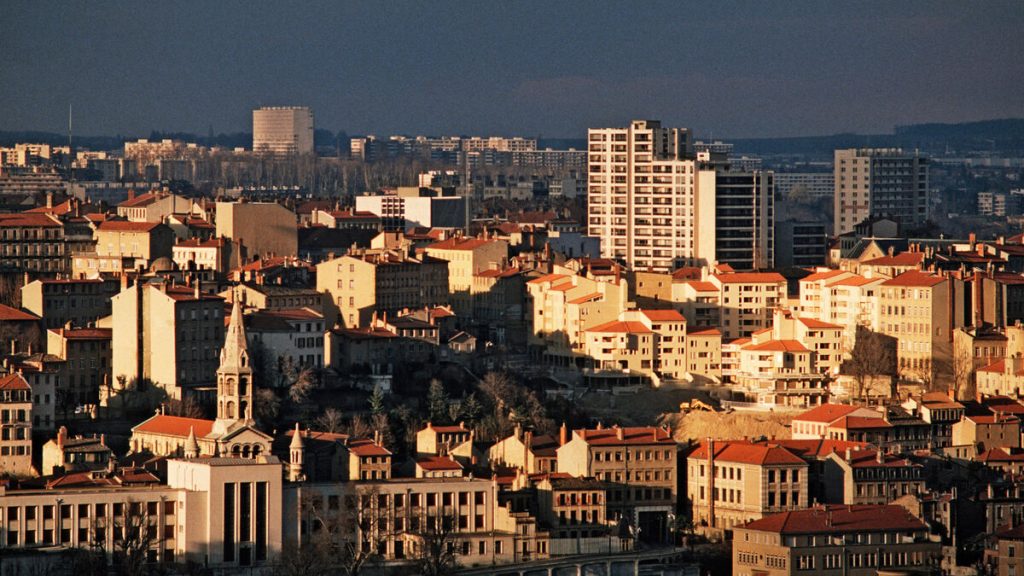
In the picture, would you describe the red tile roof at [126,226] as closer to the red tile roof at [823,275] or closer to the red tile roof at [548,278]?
the red tile roof at [548,278]

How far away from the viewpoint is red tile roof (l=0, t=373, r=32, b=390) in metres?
58.1

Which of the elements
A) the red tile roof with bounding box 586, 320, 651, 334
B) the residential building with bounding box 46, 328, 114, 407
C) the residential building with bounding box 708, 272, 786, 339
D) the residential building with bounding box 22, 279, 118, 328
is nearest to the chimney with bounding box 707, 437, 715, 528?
the residential building with bounding box 46, 328, 114, 407

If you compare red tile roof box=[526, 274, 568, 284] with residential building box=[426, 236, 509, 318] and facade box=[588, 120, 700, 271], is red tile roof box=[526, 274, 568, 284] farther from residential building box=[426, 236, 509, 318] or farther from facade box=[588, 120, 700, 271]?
facade box=[588, 120, 700, 271]

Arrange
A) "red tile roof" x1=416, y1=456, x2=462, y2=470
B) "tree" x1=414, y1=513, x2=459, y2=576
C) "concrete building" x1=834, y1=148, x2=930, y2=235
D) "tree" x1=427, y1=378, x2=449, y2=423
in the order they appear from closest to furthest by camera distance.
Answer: "tree" x1=414, y1=513, x2=459, y2=576
"red tile roof" x1=416, y1=456, x2=462, y2=470
"tree" x1=427, y1=378, x2=449, y2=423
"concrete building" x1=834, y1=148, x2=930, y2=235

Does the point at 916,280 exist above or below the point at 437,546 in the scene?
above

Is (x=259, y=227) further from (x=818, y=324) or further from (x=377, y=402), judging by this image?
(x=377, y=402)

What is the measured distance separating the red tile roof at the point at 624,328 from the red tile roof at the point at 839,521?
1874 centimetres

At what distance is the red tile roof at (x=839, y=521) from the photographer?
54406 mm

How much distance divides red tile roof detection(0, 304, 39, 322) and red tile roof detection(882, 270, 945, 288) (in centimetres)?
2223

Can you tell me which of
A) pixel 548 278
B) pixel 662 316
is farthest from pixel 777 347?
pixel 548 278

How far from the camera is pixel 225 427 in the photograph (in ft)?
184

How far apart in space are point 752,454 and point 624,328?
51.3 ft

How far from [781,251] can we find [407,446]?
33.7m

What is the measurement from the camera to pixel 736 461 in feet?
195
